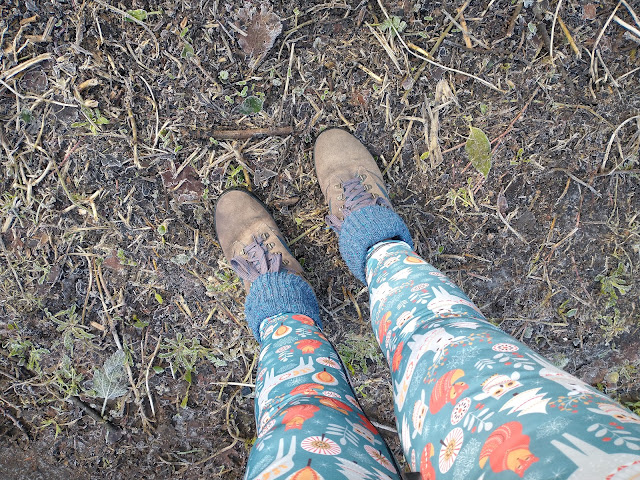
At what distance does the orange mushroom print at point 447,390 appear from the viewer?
3.09 ft

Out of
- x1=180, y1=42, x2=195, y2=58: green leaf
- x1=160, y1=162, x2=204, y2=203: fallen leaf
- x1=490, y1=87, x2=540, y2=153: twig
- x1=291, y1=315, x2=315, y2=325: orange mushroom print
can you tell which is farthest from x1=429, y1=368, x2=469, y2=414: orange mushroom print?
x1=180, y1=42, x2=195, y2=58: green leaf

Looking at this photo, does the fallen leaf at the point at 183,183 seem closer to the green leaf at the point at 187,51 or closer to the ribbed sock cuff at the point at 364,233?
the green leaf at the point at 187,51

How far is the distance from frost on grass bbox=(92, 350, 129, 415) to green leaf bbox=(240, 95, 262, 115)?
1.18 meters

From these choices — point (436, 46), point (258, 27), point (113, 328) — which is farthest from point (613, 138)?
point (113, 328)

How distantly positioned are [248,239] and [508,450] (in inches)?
50.4

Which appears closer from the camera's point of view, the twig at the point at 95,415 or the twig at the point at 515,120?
the twig at the point at 515,120

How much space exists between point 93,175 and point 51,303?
23.3 inches

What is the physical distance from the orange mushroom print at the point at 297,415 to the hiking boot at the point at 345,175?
0.84m

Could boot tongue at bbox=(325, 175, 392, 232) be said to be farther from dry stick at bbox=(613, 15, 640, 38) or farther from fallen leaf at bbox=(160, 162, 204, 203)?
dry stick at bbox=(613, 15, 640, 38)

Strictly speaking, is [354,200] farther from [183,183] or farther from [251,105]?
[183,183]

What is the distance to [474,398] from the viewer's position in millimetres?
898

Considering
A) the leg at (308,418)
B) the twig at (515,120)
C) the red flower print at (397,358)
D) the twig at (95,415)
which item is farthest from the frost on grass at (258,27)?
the twig at (95,415)

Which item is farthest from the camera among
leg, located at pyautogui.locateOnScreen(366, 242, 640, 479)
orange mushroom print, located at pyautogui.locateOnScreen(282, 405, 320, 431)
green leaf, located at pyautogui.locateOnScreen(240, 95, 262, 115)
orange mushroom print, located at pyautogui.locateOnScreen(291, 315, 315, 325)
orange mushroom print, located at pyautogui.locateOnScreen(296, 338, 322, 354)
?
green leaf, located at pyautogui.locateOnScreen(240, 95, 262, 115)

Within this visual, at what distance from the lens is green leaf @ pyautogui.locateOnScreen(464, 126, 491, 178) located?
5.68 ft
